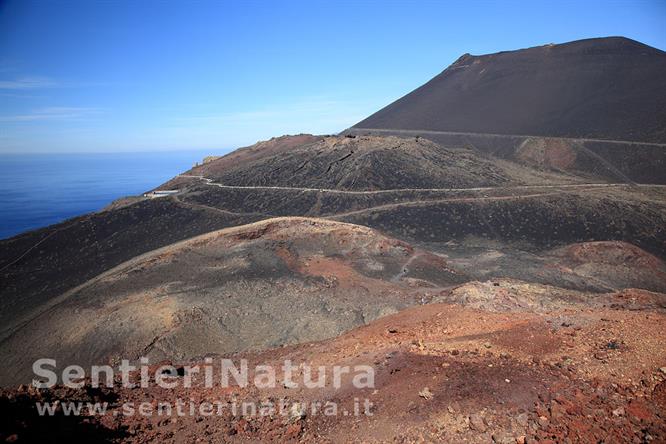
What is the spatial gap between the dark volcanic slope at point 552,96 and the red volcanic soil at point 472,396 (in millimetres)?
37239

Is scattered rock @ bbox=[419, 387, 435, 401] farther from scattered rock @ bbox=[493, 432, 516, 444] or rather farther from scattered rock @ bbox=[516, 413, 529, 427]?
scattered rock @ bbox=[516, 413, 529, 427]

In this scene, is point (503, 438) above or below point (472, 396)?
below

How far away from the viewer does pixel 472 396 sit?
528cm

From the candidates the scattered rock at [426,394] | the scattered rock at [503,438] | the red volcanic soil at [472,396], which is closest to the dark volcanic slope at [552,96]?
the red volcanic soil at [472,396]

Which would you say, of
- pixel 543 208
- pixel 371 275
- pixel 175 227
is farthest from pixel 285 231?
pixel 543 208

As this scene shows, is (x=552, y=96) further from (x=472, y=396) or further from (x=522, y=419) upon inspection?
(x=522, y=419)

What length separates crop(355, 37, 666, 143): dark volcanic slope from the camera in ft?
131

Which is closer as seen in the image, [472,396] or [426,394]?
[472,396]

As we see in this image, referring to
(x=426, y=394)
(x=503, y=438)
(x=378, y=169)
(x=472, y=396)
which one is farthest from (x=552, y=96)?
(x=503, y=438)

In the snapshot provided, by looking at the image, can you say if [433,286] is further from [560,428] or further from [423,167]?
[423,167]

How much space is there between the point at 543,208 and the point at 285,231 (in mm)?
15306

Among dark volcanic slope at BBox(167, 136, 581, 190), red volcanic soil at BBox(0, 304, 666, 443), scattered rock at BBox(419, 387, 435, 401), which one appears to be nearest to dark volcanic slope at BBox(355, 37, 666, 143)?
dark volcanic slope at BBox(167, 136, 581, 190)

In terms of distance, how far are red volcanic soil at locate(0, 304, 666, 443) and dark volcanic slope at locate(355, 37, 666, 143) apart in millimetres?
37239

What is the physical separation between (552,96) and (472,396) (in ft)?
175
